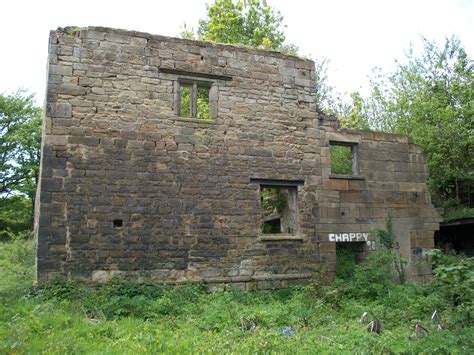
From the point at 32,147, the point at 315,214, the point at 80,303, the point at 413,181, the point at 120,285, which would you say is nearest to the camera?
the point at 80,303

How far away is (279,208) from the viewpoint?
41.9 feet

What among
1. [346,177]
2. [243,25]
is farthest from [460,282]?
[243,25]

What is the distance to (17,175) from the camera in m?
25.9

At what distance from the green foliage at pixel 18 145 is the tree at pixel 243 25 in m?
10.8

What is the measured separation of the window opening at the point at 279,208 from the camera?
10781 millimetres

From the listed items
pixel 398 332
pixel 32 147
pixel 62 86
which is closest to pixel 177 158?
pixel 62 86

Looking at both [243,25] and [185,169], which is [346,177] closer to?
[185,169]

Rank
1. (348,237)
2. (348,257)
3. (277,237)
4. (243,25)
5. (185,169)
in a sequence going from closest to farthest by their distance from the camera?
(185,169) → (277,237) → (348,237) → (348,257) → (243,25)

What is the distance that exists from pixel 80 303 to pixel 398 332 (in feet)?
17.9

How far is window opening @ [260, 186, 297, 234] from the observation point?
10.8 metres

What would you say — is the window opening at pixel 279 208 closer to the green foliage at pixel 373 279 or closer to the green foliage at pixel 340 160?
the green foliage at pixel 373 279

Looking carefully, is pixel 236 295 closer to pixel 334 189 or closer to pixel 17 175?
pixel 334 189

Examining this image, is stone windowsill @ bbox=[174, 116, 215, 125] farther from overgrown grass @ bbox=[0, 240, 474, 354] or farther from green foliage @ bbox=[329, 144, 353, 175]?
green foliage @ bbox=[329, 144, 353, 175]

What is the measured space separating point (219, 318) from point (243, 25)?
67.9 ft
